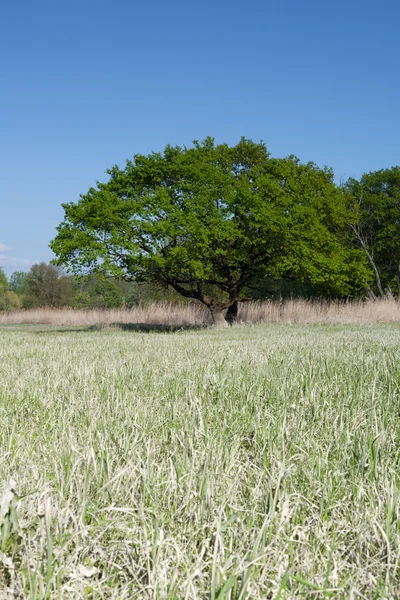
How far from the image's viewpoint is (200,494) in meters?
2.00

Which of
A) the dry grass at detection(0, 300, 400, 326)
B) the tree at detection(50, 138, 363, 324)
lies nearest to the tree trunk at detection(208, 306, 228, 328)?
the tree at detection(50, 138, 363, 324)

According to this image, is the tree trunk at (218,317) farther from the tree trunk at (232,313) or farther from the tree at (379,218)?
the tree at (379,218)

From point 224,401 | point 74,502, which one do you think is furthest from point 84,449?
point 224,401

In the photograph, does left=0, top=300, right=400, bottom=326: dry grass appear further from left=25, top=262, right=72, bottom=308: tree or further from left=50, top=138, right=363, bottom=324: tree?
left=25, top=262, right=72, bottom=308: tree

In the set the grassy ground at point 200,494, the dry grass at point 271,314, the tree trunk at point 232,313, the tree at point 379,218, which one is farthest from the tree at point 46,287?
the grassy ground at point 200,494

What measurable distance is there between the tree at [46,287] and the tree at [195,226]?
3432 centimetres

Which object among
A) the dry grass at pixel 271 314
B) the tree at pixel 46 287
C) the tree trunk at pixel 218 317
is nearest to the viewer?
the tree trunk at pixel 218 317

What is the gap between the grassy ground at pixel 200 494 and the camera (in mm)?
1540

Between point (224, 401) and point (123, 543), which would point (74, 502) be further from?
point (224, 401)

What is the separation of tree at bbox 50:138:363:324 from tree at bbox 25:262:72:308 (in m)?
34.3

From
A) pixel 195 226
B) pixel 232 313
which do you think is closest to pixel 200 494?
pixel 195 226

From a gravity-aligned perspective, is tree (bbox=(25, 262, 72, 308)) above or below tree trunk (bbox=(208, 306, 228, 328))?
above

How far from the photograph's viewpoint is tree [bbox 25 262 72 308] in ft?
182

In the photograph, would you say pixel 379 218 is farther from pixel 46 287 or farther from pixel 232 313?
pixel 46 287
